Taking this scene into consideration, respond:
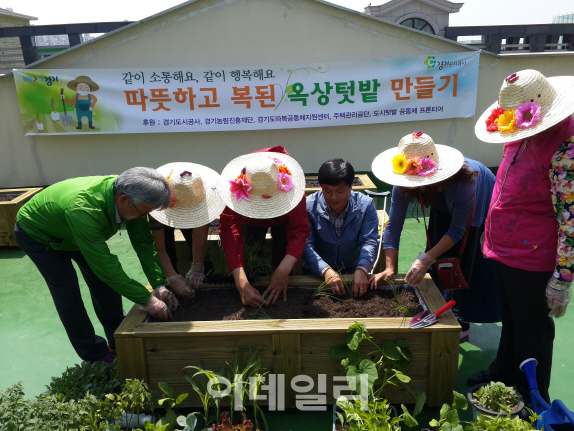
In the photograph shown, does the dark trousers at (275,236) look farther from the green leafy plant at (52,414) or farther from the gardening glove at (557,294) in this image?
the gardening glove at (557,294)

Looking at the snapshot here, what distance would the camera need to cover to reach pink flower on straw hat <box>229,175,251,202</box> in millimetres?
Result: 2123

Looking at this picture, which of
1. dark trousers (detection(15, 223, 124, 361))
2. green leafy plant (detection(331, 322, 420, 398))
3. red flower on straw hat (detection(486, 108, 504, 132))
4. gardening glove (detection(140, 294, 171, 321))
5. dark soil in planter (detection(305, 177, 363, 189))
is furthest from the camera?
dark soil in planter (detection(305, 177, 363, 189))

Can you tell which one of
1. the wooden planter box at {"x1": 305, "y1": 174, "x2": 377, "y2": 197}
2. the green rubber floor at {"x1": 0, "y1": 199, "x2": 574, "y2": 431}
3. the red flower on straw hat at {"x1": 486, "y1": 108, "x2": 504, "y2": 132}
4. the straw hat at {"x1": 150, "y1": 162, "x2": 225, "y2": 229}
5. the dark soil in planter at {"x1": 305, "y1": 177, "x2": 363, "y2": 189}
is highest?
the red flower on straw hat at {"x1": 486, "y1": 108, "x2": 504, "y2": 132}

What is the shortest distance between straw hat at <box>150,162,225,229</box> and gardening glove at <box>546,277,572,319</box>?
150 centimetres

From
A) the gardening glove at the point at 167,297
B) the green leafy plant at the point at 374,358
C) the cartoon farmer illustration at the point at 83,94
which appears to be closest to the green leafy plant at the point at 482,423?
the green leafy plant at the point at 374,358

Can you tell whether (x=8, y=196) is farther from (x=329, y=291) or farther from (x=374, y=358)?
(x=374, y=358)

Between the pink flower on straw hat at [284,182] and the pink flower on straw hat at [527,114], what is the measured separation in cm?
105

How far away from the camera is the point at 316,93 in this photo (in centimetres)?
558

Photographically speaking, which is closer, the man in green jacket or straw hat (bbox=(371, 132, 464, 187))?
the man in green jacket

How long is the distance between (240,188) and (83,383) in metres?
1.13

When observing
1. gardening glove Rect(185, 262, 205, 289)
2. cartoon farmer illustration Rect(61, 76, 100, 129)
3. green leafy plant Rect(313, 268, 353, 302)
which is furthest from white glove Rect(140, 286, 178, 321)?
cartoon farmer illustration Rect(61, 76, 100, 129)

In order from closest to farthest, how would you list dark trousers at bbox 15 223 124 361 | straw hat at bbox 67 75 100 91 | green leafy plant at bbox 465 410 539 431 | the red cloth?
green leafy plant at bbox 465 410 539 431 → dark trousers at bbox 15 223 124 361 → the red cloth → straw hat at bbox 67 75 100 91

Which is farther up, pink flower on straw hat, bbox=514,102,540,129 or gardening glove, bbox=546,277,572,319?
pink flower on straw hat, bbox=514,102,540,129

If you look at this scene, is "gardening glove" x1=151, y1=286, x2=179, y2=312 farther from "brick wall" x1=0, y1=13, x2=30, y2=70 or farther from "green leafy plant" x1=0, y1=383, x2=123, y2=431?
"brick wall" x1=0, y1=13, x2=30, y2=70
